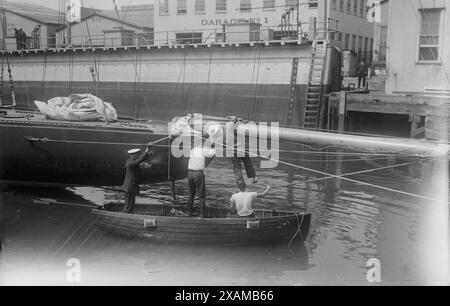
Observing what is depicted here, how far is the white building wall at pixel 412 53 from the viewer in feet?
83.7

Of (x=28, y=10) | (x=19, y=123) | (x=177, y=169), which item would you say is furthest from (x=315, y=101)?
(x=28, y=10)

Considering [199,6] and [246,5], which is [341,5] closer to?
[246,5]

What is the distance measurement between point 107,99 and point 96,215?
33.4 meters

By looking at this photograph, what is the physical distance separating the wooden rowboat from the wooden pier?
1135cm

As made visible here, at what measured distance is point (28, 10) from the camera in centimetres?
6038

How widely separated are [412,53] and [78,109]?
1822 centimetres

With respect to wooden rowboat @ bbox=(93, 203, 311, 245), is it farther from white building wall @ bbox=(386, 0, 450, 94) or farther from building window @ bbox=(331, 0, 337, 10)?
building window @ bbox=(331, 0, 337, 10)

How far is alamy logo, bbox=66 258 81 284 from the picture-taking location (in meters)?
9.33

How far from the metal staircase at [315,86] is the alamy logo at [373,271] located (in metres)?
21.7

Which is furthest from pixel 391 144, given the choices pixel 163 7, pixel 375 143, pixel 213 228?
pixel 163 7

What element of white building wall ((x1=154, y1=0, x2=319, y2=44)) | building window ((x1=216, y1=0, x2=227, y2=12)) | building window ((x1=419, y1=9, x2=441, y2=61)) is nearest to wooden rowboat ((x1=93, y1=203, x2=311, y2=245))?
building window ((x1=419, y1=9, x2=441, y2=61))

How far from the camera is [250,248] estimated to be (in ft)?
36.6

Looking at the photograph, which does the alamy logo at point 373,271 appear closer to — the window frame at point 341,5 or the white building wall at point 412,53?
the white building wall at point 412,53

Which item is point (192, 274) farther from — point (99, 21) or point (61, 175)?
point (99, 21)
